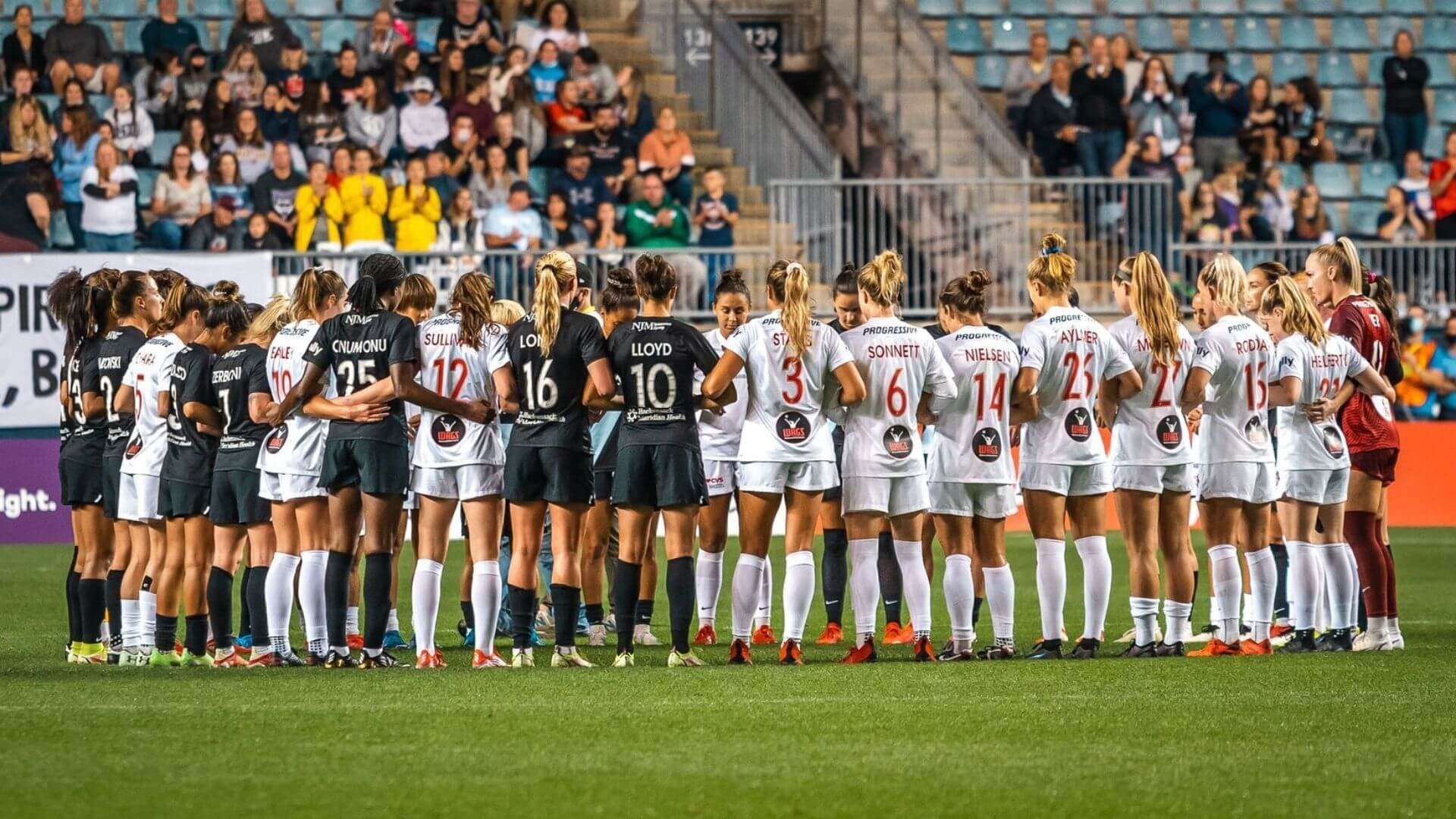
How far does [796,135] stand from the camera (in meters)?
21.7

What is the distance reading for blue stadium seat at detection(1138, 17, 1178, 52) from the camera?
26172 millimetres

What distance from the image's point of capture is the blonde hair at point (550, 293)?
9.66 meters

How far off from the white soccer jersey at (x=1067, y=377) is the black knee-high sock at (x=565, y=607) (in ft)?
7.90

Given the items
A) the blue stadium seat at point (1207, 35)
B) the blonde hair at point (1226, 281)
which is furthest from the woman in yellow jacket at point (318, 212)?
the blue stadium seat at point (1207, 35)

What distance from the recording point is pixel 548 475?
968 cm

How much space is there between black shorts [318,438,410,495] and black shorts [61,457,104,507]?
172 centimetres

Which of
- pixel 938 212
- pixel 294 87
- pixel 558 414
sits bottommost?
pixel 558 414

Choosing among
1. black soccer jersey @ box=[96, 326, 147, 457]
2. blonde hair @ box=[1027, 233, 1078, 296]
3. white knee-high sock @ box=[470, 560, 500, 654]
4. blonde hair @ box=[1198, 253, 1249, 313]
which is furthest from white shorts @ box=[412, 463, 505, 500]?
blonde hair @ box=[1198, 253, 1249, 313]

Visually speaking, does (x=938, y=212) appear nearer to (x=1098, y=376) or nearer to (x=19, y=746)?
(x=1098, y=376)

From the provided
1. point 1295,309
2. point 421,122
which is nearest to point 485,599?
point 1295,309

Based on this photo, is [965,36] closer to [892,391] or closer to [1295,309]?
[1295,309]

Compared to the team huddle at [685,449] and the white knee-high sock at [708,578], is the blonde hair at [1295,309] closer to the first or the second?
the team huddle at [685,449]

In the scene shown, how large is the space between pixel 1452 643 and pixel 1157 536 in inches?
71.7

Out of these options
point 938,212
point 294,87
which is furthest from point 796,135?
point 294,87
